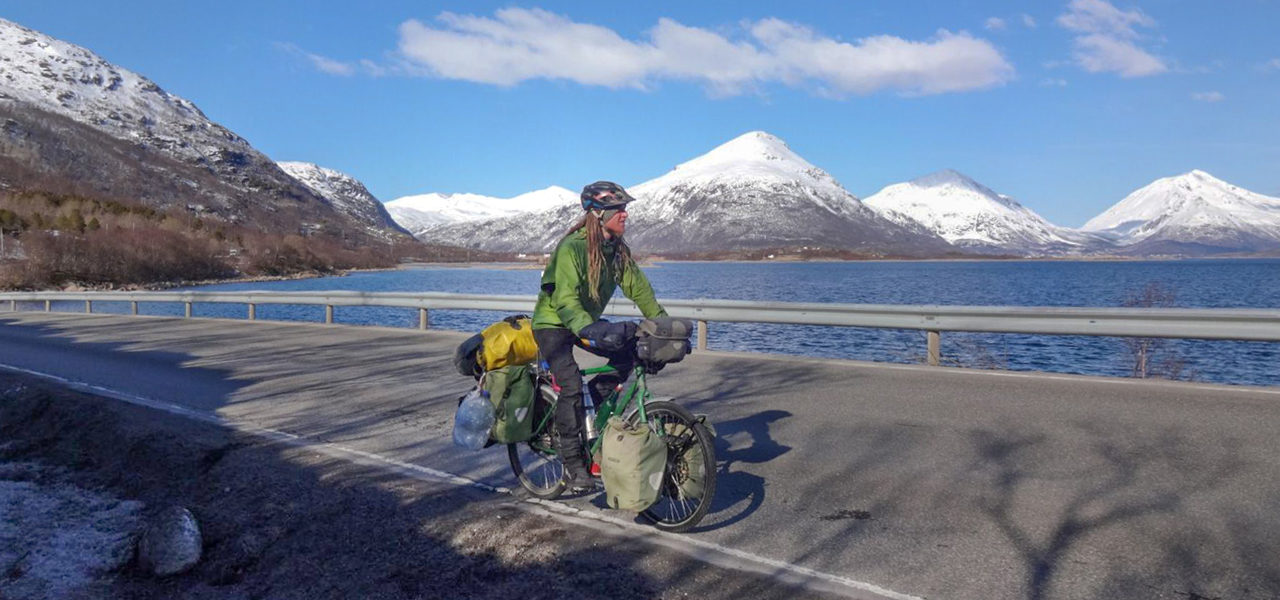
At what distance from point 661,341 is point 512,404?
4.13 ft

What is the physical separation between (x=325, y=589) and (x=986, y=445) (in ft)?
16.1

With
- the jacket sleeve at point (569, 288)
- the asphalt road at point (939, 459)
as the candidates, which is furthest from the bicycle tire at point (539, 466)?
the jacket sleeve at point (569, 288)

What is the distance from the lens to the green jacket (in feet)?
16.2

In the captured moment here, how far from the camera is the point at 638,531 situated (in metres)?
4.95

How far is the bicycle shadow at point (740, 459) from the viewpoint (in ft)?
17.4

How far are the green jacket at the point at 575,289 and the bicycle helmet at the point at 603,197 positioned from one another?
18cm

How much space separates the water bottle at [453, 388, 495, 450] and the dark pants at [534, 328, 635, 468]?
51 centimetres

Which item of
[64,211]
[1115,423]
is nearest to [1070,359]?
[1115,423]

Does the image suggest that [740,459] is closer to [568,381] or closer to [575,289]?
[568,381]

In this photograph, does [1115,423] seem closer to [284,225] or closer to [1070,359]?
[1070,359]

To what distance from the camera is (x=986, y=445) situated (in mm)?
6789

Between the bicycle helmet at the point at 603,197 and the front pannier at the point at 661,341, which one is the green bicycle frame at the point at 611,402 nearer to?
the front pannier at the point at 661,341

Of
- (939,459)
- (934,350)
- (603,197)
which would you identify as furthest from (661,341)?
(934,350)

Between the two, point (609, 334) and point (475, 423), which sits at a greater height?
point (609, 334)
